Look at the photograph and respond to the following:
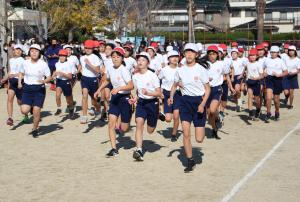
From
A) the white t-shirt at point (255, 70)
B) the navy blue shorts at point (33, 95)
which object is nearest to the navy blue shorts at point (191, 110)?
the navy blue shorts at point (33, 95)

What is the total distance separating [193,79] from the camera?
851cm

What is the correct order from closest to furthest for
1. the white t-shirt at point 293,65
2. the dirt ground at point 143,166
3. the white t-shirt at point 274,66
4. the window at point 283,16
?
the dirt ground at point 143,166 → the white t-shirt at point 274,66 → the white t-shirt at point 293,65 → the window at point 283,16

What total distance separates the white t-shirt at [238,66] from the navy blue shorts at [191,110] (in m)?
7.39

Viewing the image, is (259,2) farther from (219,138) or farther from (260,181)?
(260,181)

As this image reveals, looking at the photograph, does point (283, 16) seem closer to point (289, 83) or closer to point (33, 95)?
point (289, 83)

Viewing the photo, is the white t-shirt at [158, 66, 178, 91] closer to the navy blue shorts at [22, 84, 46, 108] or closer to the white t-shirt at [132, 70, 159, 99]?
the white t-shirt at [132, 70, 159, 99]

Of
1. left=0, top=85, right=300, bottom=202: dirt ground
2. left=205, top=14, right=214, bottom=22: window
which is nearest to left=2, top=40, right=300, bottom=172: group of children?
left=0, top=85, right=300, bottom=202: dirt ground

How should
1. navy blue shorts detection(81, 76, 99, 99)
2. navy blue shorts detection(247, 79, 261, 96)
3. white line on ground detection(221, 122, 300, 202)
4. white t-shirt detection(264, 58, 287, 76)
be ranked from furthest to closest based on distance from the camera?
white t-shirt detection(264, 58, 287, 76) < navy blue shorts detection(247, 79, 261, 96) < navy blue shorts detection(81, 76, 99, 99) < white line on ground detection(221, 122, 300, 202)

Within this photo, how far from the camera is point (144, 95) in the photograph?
9.30m

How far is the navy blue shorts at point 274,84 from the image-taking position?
542 inches

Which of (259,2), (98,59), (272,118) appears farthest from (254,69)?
(259,2)

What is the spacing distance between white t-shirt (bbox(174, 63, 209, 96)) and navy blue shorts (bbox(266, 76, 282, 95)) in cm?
558

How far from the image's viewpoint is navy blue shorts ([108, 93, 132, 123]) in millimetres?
9508

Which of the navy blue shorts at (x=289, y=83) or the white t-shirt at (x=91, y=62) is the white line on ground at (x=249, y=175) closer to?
the white t-shirt at (x=91, y=62)
